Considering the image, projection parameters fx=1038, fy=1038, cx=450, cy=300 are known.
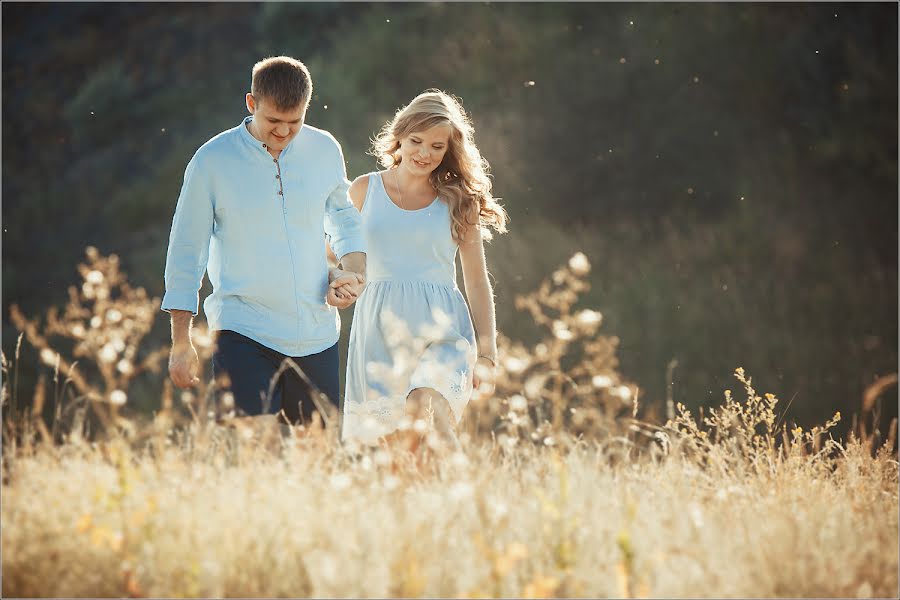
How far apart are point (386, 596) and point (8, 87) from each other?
20595 millimetres

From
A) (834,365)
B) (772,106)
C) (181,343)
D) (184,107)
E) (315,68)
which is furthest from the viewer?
(184,107)

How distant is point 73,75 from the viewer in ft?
67.6

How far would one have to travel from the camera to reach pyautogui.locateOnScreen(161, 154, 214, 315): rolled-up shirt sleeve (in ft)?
13.1

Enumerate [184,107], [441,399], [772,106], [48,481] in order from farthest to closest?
[184,107] < [772,106] < [441,399] < [48,481]

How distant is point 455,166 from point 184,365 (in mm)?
1737

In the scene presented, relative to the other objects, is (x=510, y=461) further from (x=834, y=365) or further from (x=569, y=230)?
(x=569, y=230)

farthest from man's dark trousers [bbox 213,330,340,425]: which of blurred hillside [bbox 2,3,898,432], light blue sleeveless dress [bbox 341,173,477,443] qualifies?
blurred hillside [bbox 2,3,898,432]

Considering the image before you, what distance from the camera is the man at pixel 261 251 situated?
399cm

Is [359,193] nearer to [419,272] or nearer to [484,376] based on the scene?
[419,272]

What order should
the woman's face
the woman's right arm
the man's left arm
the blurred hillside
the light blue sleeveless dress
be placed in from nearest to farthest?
1. the man's left arm
2. the light blue sleeveless dress
3. the woman's face
4. the woman's right arm
5. the blurred hillside

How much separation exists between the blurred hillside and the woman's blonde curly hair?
22.7 feet

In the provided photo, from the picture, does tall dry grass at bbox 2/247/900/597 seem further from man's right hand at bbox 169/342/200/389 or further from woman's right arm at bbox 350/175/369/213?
woman's right arm at bbox 350/175/369/213

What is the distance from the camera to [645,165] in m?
14.3

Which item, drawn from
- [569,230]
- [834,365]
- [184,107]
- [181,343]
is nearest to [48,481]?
[181,343]
